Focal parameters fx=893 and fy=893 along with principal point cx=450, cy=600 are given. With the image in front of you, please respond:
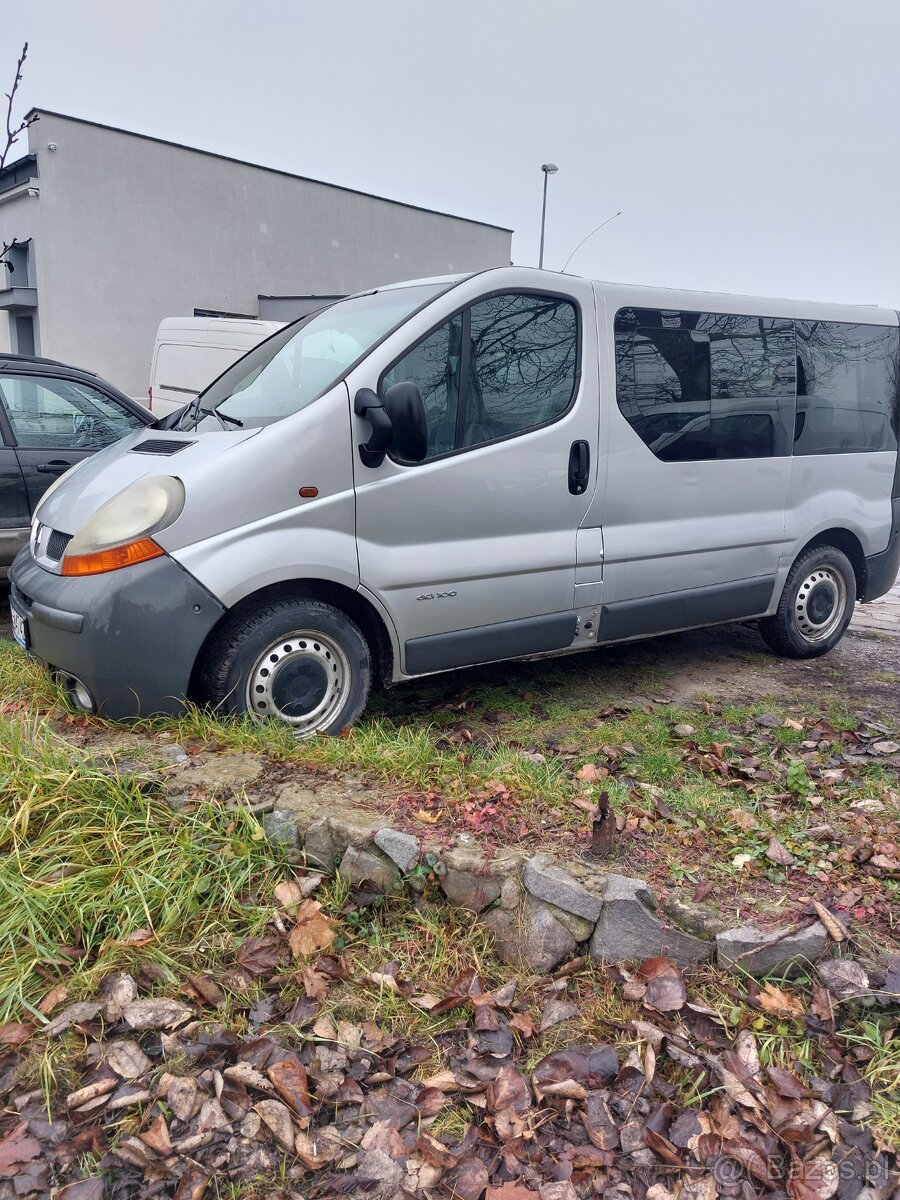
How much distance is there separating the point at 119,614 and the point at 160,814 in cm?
82

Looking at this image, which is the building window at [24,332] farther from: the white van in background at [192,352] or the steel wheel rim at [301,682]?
the steel wheel rim at [301,682]

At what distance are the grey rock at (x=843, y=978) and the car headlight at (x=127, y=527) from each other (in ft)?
8.77

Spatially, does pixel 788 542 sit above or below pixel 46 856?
above

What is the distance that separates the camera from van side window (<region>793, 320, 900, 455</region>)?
213 inches

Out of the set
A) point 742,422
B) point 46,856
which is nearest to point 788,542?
point 742,422

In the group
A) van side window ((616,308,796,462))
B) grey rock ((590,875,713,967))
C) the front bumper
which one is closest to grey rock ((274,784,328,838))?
the front bumper

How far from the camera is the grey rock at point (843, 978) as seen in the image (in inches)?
95.5

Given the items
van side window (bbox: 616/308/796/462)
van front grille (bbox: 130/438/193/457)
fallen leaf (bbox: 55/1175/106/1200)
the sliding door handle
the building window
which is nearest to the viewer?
fallen leaf (bbox: 55/1175/106/1200)

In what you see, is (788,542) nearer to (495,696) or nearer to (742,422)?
(742,422)

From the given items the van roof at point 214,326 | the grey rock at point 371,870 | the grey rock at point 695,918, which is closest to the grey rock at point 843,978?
the grey rock at point 695,918

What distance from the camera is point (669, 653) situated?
587 cm

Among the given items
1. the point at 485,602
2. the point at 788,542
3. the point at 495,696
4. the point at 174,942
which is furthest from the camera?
the point at 788,542

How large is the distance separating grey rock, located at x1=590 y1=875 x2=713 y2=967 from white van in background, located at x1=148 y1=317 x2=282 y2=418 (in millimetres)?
11826

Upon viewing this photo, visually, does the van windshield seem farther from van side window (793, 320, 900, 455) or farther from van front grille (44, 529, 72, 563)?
van side window (793, 320, 900, 455)
